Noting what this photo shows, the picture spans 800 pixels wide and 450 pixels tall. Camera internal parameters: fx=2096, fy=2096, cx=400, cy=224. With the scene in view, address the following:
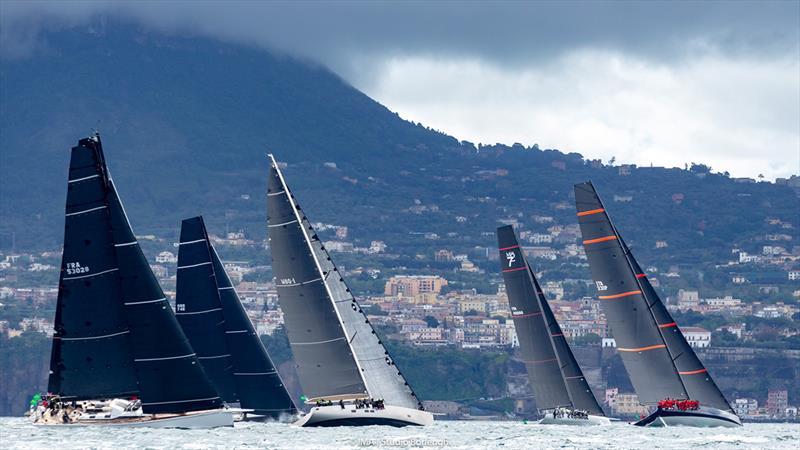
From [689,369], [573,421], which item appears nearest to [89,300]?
[689,369]

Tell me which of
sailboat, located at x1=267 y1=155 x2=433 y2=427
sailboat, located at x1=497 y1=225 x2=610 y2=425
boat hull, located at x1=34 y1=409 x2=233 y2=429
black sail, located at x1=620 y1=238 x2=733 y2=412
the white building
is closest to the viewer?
boat hull, located at x1=34 y1=409 x2=233 y2=429

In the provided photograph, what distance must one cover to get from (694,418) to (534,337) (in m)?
6.46

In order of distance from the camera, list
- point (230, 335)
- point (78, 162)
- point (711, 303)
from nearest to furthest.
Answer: point (78, 162) < point (230, 335) < point (711, 303)

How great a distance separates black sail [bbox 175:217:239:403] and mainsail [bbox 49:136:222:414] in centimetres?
916

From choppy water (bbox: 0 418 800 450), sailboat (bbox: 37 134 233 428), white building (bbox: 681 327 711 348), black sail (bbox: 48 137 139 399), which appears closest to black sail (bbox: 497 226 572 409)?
choppy water (bbox: 0 418 800 450)

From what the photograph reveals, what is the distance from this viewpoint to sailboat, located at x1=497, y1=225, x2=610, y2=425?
214ft

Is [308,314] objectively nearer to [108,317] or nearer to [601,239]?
[108,317]

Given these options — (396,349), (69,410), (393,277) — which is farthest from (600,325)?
(69,410)

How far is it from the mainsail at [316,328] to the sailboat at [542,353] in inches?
450

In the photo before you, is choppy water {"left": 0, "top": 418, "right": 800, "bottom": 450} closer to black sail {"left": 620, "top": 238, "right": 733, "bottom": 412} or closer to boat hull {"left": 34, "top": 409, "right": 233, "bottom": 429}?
boat hull {"left": 34, "top": 409, "right": 233, "bottom": 429}

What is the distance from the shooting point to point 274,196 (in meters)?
54.5

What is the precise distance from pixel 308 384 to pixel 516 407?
3322 inches

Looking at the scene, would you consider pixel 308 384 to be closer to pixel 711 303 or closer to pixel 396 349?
pixel 396 349

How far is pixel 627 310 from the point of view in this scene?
206 feet
